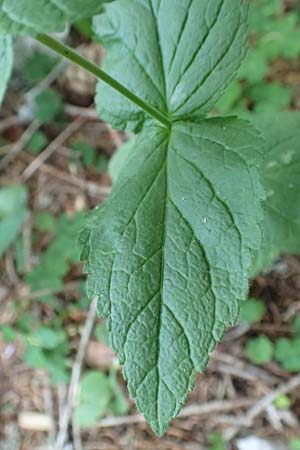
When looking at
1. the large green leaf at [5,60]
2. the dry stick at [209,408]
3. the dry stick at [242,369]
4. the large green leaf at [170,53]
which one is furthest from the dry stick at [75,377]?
the large green leaf at [5,60]

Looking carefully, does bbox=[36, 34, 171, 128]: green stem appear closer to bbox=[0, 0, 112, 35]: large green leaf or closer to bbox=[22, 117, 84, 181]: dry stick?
bbox=[0, 0, 112, 35]: large green leaf

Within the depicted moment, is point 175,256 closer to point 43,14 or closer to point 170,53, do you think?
point 170,53

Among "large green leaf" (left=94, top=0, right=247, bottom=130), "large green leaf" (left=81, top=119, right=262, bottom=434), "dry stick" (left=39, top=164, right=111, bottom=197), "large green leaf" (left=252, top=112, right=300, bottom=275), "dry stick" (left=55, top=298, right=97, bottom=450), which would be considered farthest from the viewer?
"dry stick" (left=39, top=164, right=111, bottom=197)

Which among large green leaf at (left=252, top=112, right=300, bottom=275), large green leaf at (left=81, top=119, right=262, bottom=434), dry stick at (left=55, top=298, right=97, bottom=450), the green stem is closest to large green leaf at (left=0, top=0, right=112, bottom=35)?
the green stem

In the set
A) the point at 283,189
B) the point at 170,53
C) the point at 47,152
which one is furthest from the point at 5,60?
the point at 47,152

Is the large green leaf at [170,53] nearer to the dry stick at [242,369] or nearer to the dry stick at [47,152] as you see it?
the dry stick at [242,369]

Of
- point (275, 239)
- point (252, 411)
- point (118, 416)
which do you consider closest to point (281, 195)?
point (275, 239)
